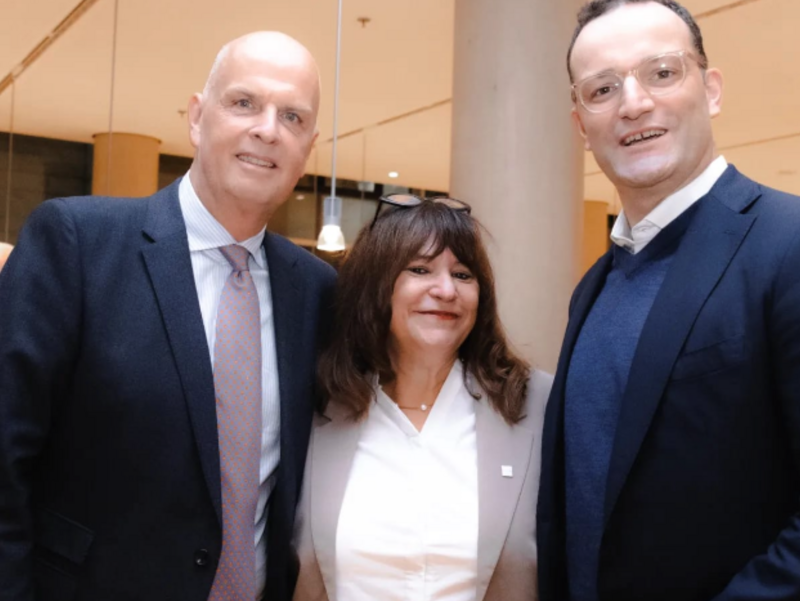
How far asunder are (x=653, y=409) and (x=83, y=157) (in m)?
10.2

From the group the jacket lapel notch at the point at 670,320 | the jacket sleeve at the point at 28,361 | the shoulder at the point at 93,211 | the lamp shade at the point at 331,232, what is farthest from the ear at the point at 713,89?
the lamp shade at the point at 331,232

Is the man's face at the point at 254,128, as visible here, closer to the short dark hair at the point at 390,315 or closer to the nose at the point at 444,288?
the short dark hair at the point at 390,315

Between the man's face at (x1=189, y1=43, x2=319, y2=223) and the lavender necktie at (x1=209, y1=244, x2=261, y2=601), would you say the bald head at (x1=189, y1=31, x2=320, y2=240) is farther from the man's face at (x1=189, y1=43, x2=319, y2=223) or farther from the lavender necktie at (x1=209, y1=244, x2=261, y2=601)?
the lavender necktie at (x1=209, y1=244, x2=261, y2=601)

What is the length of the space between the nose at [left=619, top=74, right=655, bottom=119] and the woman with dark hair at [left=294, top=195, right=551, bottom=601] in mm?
640

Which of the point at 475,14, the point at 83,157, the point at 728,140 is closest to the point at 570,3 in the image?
the point at 475,14

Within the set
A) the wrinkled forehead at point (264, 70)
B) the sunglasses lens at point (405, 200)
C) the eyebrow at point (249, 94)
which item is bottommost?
the sunglasses lens at point (405, 200)

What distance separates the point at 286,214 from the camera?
40.2 ft

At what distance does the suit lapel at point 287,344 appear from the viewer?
2.10 m

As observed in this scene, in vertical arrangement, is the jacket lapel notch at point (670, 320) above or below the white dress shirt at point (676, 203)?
below

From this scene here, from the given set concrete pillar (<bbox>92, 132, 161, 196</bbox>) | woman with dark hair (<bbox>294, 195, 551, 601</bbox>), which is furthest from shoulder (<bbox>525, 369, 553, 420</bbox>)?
concrete pillar (<bbox>92, 132, 161, 196</bbox>)

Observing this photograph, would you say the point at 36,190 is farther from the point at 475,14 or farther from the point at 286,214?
the point at 475,14

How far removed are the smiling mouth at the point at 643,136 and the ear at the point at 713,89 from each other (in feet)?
0.59

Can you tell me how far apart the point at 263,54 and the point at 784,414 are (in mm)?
1450

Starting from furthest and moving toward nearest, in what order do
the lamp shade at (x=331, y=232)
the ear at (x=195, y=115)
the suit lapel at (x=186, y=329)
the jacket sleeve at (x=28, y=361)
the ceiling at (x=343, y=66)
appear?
1. the ceiling at (x=343, y=66)
2. the lamp shade at (x=331, y=232)
3. the ear at (x=195, y=115)
4. the suit lapel at (x=186, y=329)
5. the jacket sleeve at (x=28, y=361)
